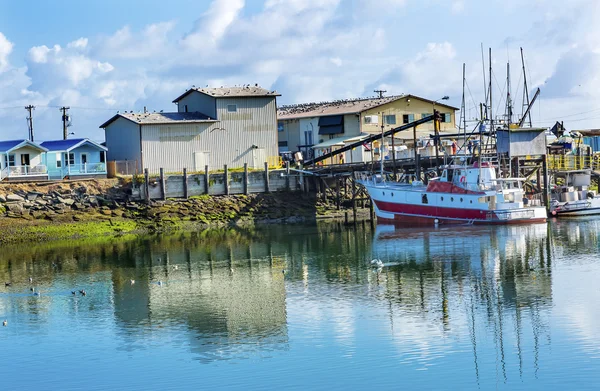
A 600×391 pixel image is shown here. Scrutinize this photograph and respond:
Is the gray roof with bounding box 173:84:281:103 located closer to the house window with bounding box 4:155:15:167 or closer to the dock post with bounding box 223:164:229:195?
the dock post with bounding box 223:164:229:195

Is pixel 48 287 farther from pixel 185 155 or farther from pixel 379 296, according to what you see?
pixel 185 155

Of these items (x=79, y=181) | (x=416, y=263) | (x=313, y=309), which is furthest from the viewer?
(x=79, y=181)

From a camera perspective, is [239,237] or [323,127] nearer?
[239,237]

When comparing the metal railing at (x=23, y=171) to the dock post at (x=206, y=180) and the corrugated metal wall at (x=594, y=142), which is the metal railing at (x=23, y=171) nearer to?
the dock post at (x=206, y=180)

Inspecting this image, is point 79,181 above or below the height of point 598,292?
above

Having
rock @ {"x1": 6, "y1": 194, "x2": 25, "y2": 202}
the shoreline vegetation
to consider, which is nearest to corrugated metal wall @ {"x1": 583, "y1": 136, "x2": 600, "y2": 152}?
the shoreline vegetation

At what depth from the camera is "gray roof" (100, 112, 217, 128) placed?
74.4 metres

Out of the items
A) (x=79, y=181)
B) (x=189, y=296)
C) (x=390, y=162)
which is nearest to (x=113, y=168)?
(x=79, y=181)

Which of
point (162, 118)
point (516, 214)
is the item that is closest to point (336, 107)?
point (162, 118)

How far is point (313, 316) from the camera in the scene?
34906 mm

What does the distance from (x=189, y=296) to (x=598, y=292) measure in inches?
655

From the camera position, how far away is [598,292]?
3678cm

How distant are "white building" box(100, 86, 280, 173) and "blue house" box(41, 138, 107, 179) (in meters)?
2.99

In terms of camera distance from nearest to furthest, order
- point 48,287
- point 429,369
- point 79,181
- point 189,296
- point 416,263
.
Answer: point 429,369, point 189,296, point 48,287, point 416,263, point 79,181
